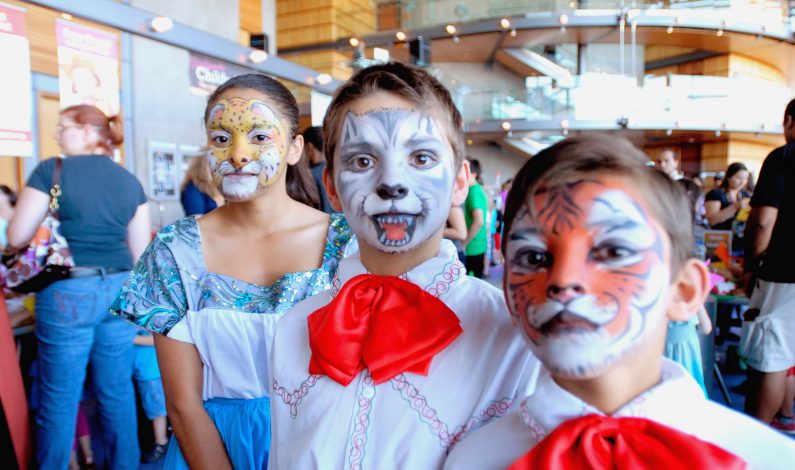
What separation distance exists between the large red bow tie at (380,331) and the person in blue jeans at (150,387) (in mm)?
2452

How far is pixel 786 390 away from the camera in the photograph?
319 centimetres

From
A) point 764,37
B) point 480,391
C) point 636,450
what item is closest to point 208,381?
point 480,391

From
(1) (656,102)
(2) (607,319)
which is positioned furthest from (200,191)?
(1) (656,102)

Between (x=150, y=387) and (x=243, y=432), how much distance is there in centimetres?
205

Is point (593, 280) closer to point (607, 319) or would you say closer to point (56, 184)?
point (607, 319)

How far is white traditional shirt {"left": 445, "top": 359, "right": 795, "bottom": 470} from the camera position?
74 cm

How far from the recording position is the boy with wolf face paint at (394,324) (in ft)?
3.11

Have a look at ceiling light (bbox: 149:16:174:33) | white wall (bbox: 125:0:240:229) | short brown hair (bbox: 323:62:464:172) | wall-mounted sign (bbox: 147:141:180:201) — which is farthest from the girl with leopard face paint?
wall-mounted sign (bbox: 147:141:180:201)

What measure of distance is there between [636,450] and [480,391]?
0.26 meters

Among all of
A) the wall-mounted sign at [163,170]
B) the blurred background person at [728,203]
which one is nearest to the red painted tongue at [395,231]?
the blurred background person at [728,203]

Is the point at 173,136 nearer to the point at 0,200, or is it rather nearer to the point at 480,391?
the point at 0,200

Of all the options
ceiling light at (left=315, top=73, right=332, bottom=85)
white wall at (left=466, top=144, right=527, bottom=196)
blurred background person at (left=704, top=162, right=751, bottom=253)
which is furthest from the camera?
white wall at (left=466, top=144, right=527, bottom=196)

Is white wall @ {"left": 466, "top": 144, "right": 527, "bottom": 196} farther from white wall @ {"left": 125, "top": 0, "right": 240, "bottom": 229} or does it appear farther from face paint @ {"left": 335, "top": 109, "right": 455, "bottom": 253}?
face paint @ {"left": 335, "top": 109, "right": 455, "bottom": 253}

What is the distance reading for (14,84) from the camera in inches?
143
